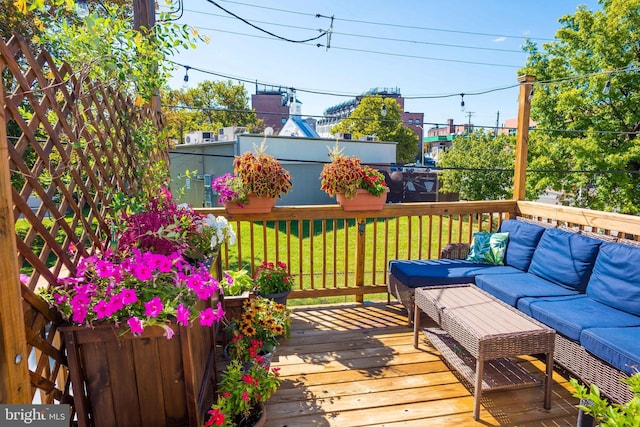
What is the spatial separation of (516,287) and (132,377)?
2.59 metres

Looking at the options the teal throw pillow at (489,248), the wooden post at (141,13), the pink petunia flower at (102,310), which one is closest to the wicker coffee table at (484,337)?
the teal throw pillow at (489,248)

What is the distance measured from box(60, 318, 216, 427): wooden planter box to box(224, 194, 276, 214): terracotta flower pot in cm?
175

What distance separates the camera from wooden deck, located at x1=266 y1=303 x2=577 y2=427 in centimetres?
204

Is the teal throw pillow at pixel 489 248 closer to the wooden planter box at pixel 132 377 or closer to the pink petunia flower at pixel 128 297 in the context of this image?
the wooden planter box at pixel 132 377

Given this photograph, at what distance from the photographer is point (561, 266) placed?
283 cm

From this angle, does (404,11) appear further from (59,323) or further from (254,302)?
(59,323)

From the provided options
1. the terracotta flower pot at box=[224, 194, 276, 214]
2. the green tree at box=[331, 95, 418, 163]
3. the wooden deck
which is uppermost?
the green tree at box=[331, 95, 418, 163]

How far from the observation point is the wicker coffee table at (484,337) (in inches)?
78.7

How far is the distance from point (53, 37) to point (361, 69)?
46.7 ft

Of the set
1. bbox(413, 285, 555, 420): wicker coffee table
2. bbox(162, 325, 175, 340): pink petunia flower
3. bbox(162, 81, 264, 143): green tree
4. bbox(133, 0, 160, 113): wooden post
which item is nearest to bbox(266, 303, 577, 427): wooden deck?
bbox(413, 285, 555, 420): wicker coffee table

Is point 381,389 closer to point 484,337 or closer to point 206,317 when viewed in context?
point 484,337

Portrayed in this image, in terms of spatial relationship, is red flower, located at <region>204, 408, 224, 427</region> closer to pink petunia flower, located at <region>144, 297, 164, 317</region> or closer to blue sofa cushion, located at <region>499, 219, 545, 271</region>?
pink petunia flower, located at <region>144, 297, 164, 317</region>

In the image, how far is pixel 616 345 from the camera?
1.94 metres

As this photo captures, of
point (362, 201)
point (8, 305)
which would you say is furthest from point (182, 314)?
point (362, 201)
